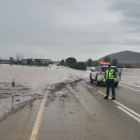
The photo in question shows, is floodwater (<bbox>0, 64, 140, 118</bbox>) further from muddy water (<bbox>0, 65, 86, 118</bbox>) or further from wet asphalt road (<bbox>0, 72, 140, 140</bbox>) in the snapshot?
wet asphalt road (<bbox>0, 72, 140, 140</bbox>)

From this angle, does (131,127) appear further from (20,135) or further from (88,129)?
(20,135)

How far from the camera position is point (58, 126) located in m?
5.98

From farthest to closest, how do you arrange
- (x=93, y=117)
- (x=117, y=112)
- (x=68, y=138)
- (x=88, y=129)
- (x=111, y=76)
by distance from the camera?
(x=111, y=76)
(x=117, y=112)
(x=93, y=117)
(x=88, y=129)
(x=68, y=138)

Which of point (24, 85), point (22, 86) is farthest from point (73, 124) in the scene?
point (24, 85)

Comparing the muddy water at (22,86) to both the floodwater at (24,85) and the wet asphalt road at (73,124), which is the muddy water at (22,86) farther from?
Result: the wet asphalt road at (73,124)

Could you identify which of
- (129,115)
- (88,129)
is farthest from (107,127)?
(129,115)

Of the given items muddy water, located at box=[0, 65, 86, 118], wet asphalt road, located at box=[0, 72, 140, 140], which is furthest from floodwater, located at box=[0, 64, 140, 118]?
wet asphalt road, located at box=[0, 72, 140, 140]

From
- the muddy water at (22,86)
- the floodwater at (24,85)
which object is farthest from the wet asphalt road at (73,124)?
the muddy water at (22,86)

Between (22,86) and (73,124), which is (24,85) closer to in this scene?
(22,86)

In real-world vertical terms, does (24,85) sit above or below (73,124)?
below

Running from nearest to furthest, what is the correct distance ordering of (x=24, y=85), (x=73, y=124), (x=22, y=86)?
(x=73, y=124), (x=22, y=86), (x=24, y=85)

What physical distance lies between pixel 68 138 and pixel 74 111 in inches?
118

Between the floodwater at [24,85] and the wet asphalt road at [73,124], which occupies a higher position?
the wet asphalt road at [73,124]

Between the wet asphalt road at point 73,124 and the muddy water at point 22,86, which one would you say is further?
the muddy water at point 22,86
